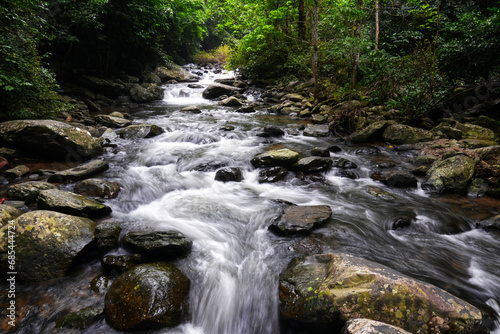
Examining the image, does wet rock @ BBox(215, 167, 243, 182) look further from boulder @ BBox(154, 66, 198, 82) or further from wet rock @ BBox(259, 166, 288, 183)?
boulder @ BBox(154, 66, 198, 82)

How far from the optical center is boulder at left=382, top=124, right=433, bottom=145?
6.86 m

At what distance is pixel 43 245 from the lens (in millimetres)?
2721

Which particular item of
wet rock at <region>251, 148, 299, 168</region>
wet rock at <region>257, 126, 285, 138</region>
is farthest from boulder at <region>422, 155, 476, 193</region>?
wet rock at <region>257, 126, 285, 138</region>

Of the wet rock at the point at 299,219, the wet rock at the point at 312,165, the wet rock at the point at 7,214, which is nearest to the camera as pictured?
the wet rock at the point at 7,214

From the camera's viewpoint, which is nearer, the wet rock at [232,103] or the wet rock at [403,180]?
the wet rock at [403,180]

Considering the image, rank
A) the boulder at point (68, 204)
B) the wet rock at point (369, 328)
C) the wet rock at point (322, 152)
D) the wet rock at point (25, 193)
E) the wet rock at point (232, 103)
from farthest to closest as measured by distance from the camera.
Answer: the wet rock at point (232, 103) → the wet rock at point (322, 152) → the wet rock at point (25, 193) → the boulder at point (68, 204) → the wet rock at point (369, 328)

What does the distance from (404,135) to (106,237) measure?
303 inches

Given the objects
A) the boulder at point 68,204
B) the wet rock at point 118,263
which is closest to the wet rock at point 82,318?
the wet rock at point 118,263

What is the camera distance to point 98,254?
3.11m

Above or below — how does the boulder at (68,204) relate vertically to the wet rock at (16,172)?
above

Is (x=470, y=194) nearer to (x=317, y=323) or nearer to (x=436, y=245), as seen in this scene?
(x=436, y=245)

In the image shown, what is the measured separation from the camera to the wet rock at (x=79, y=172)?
4.62 m

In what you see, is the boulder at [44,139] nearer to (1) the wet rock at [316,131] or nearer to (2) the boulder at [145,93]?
(1) the wet rock at [316,131]

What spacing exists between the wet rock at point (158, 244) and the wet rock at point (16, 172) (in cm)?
345
